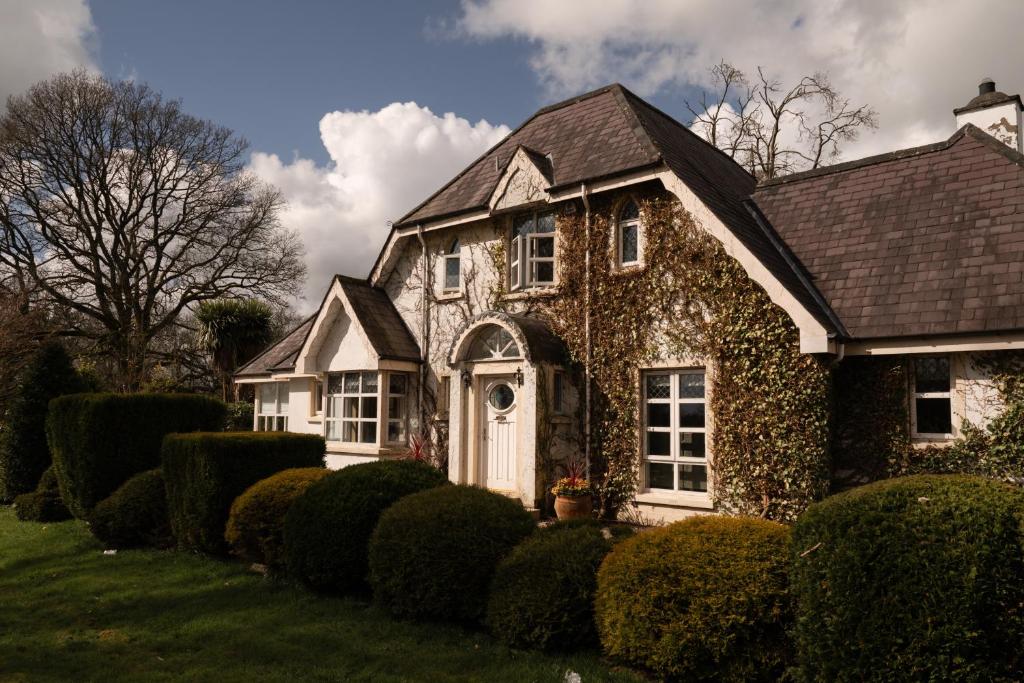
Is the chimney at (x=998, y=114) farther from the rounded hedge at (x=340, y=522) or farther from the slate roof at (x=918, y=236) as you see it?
the rounded hedge at (x=340, y=522)

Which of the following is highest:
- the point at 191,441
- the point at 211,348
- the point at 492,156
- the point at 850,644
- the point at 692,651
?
the point at 492,156

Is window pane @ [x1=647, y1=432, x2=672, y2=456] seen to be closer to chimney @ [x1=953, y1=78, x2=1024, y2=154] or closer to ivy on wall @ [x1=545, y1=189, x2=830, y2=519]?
ivy on wall @ [x1=545, y1=189, x2=830, y2=519]

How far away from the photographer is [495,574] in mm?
7051

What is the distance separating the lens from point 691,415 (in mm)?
11844

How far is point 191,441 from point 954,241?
40.6 ft

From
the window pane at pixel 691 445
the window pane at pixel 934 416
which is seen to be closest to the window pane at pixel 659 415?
the window pane at pixel 691 445

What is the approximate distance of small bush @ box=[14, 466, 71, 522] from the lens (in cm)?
1431

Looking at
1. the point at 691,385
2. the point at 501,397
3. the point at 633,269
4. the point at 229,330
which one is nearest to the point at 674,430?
the point at 691,385

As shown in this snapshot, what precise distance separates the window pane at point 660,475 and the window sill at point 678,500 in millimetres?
172

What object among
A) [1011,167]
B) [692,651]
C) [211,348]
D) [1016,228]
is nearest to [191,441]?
[692,651]

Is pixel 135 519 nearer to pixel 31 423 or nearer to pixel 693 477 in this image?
pixel 31 423

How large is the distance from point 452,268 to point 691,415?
6.72 m

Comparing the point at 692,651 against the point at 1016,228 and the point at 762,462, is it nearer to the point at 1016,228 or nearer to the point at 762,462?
the point at 762,462

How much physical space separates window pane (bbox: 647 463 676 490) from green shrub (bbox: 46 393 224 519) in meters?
9.13
